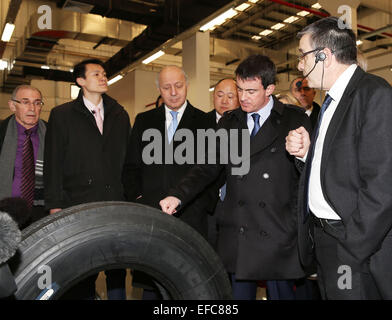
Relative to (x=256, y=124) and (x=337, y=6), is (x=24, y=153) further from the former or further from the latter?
(x=337, y=6)

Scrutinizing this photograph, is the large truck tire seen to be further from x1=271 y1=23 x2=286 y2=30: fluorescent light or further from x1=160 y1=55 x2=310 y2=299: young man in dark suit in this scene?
x1=271 y1=23 x2=286 y2=30: fluorescent light

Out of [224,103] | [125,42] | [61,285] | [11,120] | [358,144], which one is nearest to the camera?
[61,285]

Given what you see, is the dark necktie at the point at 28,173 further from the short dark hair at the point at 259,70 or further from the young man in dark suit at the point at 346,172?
the young man in dark suit at the point at 346,172

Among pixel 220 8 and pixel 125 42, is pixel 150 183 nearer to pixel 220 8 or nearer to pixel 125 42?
pixel 220 8

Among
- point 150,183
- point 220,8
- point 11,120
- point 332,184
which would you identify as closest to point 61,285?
point 332,184

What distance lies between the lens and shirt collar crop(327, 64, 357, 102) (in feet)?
4.51

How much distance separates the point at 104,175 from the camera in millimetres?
2336

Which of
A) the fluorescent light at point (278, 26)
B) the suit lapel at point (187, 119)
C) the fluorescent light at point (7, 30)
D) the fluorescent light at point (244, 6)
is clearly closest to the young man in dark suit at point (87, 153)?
the suit lapel at point (187, 119)

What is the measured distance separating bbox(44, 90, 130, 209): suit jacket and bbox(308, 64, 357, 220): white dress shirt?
132 centimetres

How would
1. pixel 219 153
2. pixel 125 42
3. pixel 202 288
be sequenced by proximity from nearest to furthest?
pixel 202 288 < pixel 219 153 < pixel 125 42

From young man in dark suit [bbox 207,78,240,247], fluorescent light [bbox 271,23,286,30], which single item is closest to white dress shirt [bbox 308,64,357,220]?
young man in dark suit [bbox 207,78,240,247]

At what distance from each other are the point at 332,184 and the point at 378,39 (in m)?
10.1

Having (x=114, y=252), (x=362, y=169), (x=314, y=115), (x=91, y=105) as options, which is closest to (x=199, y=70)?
(x=314, y=115)

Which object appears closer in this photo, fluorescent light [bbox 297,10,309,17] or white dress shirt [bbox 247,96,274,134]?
white dress shirt [bbox 247,96,274,134]
